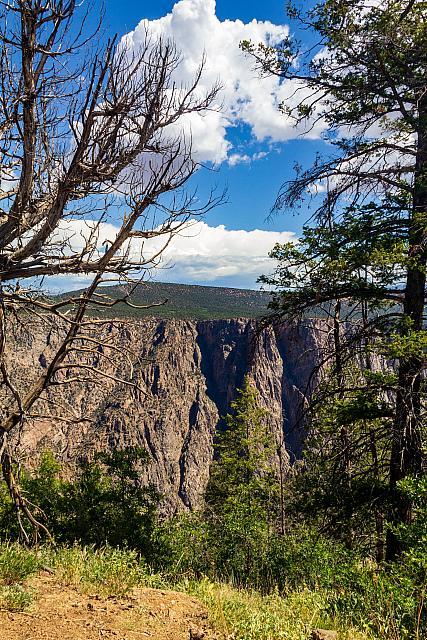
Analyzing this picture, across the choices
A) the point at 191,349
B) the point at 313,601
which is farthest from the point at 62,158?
the point at 191,349

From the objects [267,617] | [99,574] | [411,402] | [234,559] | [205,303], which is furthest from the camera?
[205,303]

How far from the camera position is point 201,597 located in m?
4.23

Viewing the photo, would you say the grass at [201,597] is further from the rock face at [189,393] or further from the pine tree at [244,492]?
the rock face at [189,393]

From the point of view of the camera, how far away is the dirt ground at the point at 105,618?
322cm

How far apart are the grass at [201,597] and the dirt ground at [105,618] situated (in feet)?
0.41

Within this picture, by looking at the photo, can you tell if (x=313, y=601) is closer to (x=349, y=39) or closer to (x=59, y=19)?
(x=59, y=19)

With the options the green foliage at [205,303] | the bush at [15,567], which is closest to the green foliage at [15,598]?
the bush at [15,567]

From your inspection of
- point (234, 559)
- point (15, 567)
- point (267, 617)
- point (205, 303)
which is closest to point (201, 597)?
point (267, 617)

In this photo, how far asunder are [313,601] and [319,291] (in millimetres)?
4137

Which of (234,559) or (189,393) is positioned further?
(189,393)

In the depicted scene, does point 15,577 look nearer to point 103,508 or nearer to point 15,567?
point 15,567

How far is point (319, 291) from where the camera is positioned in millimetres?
6586

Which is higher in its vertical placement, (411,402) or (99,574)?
(411,402)

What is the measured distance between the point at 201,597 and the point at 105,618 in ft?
3.60
